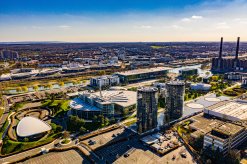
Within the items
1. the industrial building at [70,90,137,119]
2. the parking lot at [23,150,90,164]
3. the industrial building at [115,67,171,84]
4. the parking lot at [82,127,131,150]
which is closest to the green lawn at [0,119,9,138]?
the parking lot at [23,150,90,164]

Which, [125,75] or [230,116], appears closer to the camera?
[230,116]

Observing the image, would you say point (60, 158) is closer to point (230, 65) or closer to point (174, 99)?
point (174, 99)

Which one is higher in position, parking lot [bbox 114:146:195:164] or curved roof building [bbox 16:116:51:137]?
curved roof building [bbox 16:116:51:137]

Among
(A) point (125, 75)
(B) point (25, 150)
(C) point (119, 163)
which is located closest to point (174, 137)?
(C) point (119, 163)

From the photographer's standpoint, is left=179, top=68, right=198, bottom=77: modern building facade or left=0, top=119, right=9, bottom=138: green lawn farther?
left=179, top=68, right=198, bottom=77: modern building facade

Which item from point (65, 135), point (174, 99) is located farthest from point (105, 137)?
point (174, 99)

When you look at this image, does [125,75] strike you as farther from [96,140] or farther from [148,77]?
[96,140]

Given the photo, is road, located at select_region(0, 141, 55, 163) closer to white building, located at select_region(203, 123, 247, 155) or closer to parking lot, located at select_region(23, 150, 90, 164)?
parking lot, located at select_region(23, 150, 90, 164)
